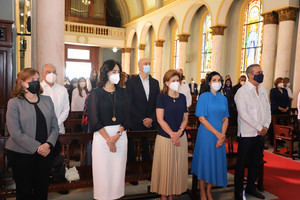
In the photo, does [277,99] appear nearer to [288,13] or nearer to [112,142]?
[288,13]

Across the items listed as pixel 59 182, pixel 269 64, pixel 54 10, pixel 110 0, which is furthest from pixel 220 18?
pixel 110 0

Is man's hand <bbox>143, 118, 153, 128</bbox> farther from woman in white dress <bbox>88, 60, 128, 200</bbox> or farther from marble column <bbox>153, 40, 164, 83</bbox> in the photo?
marble column <bbox>153, 40, 164, 83</bbox>

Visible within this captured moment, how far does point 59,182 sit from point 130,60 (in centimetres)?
1812

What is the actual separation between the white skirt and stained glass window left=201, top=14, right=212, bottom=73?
11.8 m

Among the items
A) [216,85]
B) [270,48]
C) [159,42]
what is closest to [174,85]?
[216,85]

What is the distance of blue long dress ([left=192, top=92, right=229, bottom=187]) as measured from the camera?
318cm

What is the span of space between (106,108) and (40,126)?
2.15ft

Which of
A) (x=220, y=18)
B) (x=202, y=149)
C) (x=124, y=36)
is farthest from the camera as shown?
(x=124, y=36)

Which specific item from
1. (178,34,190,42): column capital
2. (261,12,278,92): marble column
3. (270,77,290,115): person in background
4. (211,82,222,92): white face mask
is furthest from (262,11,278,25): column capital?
(211,82,222,92): white face mask

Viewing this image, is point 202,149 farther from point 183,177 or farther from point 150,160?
point 150,160

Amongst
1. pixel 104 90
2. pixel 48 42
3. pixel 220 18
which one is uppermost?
pixel 220 18

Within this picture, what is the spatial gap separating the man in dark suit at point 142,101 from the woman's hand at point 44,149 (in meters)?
1.59

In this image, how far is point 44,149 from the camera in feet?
7.72

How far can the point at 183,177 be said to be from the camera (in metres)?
3.04
